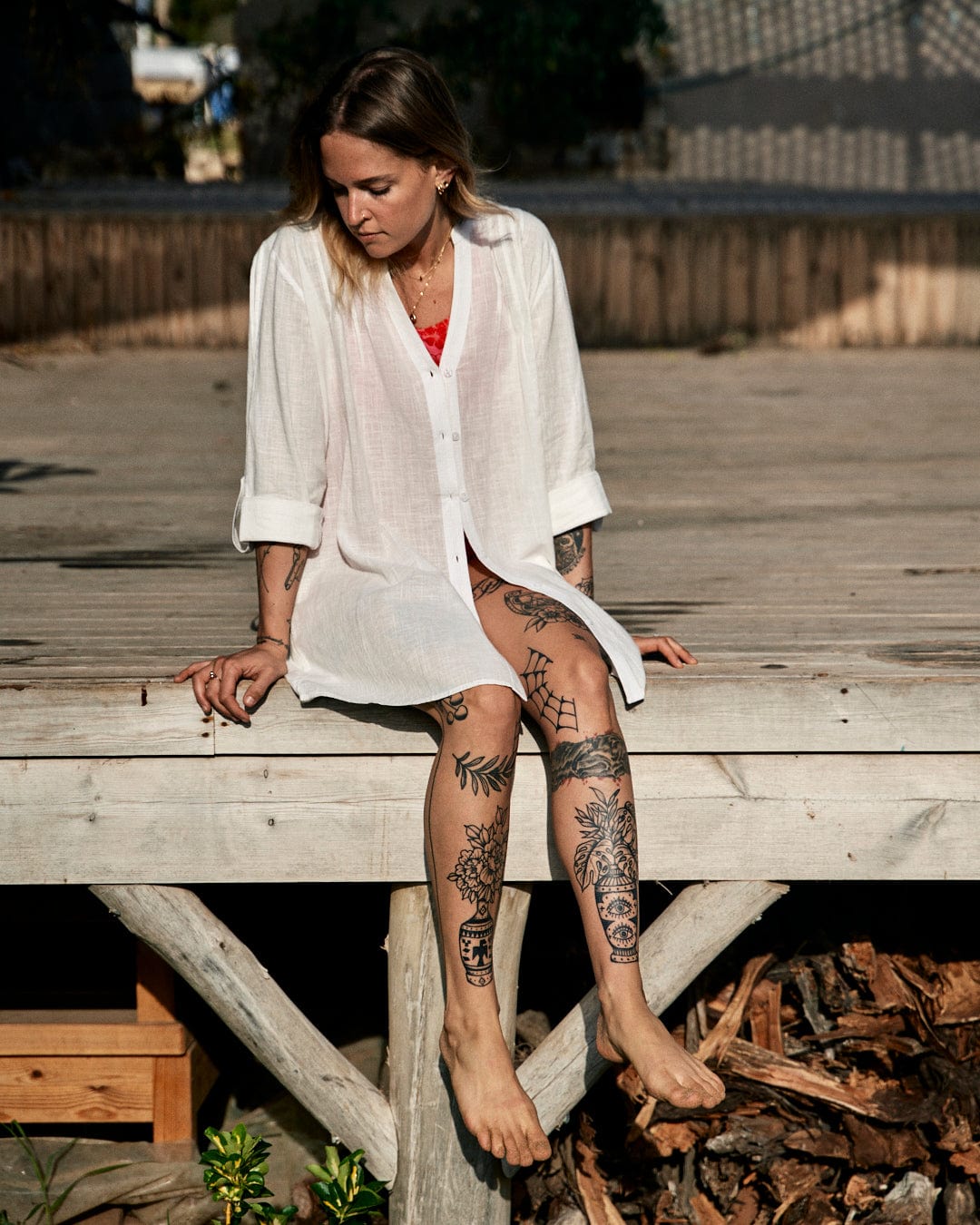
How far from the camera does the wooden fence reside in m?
7.60

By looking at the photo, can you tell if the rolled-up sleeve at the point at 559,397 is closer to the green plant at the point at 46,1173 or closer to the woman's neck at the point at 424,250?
the woman's neck at the point at 424,250

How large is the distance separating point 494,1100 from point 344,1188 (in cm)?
50

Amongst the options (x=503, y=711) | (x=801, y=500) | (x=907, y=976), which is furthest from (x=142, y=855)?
(x=801, y=500)

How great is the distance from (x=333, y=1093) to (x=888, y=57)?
13.1 metres

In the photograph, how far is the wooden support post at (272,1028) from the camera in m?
2.52

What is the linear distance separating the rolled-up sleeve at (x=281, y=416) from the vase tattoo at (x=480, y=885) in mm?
617

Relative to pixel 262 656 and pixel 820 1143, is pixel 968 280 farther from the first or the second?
pixel 262 656

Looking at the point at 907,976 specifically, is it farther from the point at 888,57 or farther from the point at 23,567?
the point at 888,57

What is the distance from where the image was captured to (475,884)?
2.25 meters

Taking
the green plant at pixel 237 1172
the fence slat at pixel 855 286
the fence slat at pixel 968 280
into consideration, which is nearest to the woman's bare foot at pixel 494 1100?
the green plant at pixel 237 1172

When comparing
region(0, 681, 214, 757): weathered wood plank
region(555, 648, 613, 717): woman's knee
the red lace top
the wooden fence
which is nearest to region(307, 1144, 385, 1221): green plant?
region(0, 681, 214, 757): weathered wood plank

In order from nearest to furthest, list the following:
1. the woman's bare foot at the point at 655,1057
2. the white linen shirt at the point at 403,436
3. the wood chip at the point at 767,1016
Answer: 1. the woman's bare foot at the point at 655,1057
2. the white linen shirt at the point at 403,436
3. the wood chip at the point at 767,1016

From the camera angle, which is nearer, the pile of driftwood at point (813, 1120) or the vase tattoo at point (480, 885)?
the vase tattoo at point (480, 885)

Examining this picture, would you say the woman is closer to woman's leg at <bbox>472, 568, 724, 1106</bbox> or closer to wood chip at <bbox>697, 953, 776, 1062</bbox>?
woman's leg at <bbox>472, 568, 724, 1106</bbox>
